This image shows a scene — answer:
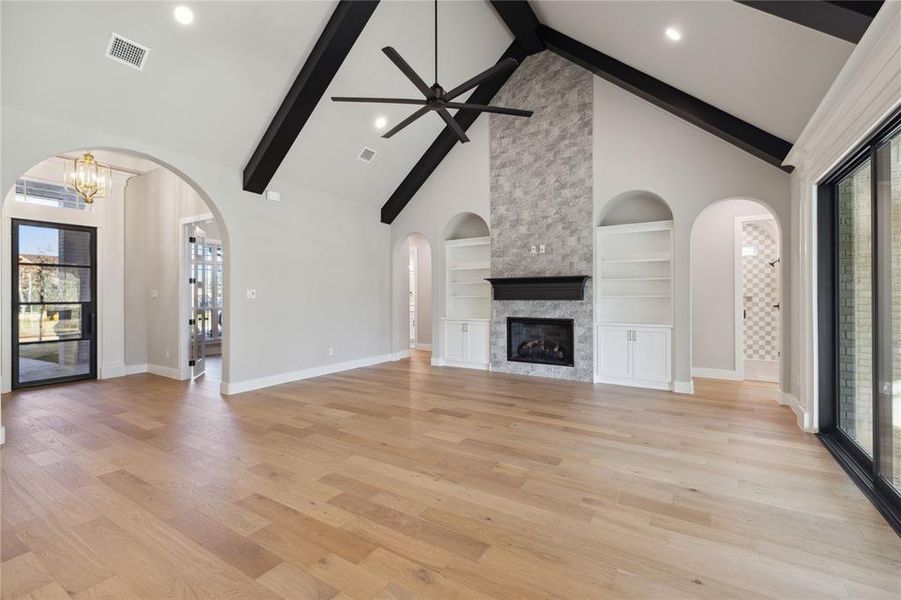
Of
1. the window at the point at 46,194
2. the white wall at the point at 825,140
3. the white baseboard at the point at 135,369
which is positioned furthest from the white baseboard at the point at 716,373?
the window at the point at 46,194

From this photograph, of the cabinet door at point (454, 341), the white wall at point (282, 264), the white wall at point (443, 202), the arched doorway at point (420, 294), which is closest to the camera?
the white wall at point (282, 264)

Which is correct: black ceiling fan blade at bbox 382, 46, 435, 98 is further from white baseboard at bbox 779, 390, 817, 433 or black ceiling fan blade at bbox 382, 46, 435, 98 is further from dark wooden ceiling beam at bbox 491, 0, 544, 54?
white baseboard at bbox 779, 390, 817, 433

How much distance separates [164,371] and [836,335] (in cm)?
848

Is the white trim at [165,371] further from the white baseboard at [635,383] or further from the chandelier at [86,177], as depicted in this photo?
the white baseboard at [635,383]

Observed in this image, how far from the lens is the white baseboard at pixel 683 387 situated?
510 centimetres

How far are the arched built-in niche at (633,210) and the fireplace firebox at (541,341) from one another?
1.66 metres

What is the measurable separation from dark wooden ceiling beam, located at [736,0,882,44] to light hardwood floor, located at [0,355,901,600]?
267cm

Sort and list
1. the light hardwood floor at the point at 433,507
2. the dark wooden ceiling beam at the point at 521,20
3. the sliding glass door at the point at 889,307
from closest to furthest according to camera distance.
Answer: the light hardwood floor at the point at 433,507
the sliding glass door at the point at 889,307
the dark wooden ceiling beam at the point at 521,20

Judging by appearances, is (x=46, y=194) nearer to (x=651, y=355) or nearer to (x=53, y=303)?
(x=53, y=303)

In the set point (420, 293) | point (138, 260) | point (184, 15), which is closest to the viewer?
point (184, 15)

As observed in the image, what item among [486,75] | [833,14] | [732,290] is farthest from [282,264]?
[732,290]

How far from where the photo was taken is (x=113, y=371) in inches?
249

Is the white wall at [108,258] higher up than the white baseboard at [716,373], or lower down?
higher up

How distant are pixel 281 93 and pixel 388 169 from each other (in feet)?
7.49
